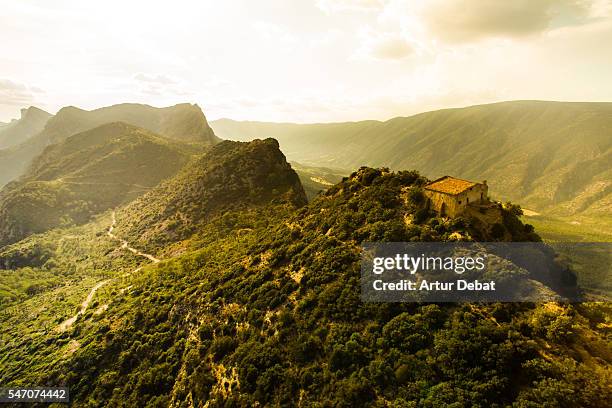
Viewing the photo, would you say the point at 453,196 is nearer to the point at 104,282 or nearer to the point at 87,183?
the point at 104,282

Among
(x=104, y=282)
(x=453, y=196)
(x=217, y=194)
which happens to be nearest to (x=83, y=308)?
(x=104, y=282)

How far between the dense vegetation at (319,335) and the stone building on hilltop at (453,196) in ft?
5.26

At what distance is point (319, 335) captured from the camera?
34.0m

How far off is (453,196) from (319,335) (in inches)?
861

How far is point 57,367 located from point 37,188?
11995 centimetres

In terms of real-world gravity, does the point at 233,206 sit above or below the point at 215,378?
above

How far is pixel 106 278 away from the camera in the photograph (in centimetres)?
7694

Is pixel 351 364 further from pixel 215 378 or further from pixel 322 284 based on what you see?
pixel 215 378

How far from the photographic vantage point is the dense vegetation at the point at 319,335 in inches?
926

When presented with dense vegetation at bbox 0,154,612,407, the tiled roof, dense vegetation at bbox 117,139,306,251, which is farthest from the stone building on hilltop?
dense vegetation at bbox 117,139,306,251

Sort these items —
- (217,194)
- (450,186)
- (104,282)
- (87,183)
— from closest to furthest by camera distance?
(450,186) < (104,282) < (217,194) < (87,183)

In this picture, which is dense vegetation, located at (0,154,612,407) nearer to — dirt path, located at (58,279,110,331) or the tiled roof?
dirt path, located at (58,279,110,331)

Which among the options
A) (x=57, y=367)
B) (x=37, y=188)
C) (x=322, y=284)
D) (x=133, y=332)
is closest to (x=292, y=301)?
(x=322, y=284)

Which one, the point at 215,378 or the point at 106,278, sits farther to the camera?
the point at 106,278
